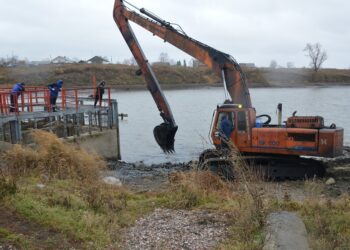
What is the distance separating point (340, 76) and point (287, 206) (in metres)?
92.8

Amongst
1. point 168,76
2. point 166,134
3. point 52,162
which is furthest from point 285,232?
point 168,76

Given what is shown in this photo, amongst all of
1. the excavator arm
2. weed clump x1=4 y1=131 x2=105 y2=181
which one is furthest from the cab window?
weed clump x1=4 y1=131 x2=105 y2=181

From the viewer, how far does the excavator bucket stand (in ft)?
56.2

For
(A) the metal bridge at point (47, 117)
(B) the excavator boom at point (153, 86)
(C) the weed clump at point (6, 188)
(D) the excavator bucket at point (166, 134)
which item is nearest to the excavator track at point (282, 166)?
(D) the excavator bucket at point (166, 134)

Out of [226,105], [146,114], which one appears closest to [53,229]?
[226,105]

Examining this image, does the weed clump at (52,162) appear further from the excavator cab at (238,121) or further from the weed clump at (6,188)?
the excavator cab at (238,121)

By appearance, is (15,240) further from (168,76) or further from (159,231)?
(168,76)

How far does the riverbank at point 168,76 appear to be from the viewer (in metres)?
84.8

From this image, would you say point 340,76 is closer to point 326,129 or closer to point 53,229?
point 326,129

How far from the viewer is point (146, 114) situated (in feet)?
143

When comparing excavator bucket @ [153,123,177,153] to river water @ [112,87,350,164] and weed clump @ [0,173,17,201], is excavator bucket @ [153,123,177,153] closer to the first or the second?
river water @ [112,87,350,164]

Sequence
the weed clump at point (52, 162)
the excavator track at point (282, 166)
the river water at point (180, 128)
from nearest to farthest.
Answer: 1. the weed clump at point (52, 162)
2. the excavator track at point (282, 166)
3. the river water at point (180, 128)

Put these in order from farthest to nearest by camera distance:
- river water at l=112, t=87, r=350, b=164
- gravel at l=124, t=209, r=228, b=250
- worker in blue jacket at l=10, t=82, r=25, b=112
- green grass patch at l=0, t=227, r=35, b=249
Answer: river water at l=112, t=87, r=350, b=164
worker in blue jacket at l=10, t=82, r=25, b=112
gravel at l=124, t=209, r=228, b=250
green grass patch at l=0, t=227, r=35, b=249

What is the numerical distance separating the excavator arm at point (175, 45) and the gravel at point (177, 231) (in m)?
8.01
